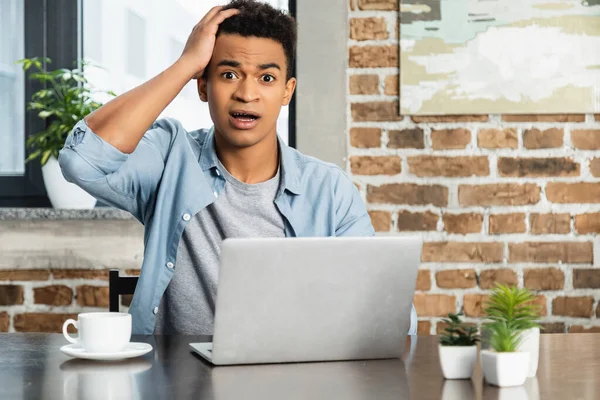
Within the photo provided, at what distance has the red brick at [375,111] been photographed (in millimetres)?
2490

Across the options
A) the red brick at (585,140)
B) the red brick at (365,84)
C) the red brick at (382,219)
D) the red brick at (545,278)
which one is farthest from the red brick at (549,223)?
the red brick at (365,84)

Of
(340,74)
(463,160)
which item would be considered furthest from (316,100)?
(463,160)

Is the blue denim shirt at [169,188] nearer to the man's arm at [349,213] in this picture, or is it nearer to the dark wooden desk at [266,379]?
the man's arm at [349,213]

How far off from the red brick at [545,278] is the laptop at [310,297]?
1.45m

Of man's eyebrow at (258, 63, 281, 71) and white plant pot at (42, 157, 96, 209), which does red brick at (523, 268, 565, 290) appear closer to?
man's eyebrow at (258, 63, 281, 71)

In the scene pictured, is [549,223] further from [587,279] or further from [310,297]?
[310,297]

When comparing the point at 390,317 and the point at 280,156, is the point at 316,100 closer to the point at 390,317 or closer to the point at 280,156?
the point at 280,156

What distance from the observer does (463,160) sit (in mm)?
2477

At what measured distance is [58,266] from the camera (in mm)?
2570

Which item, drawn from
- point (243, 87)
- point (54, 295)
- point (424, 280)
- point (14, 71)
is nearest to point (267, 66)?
point (243, 87)

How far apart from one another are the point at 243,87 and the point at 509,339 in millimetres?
875

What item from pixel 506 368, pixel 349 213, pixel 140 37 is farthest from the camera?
pixel 140 37

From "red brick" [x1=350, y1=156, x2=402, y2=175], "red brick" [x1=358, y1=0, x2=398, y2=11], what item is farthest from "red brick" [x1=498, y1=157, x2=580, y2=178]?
"red brick" [x1=358, y1=0, x2=398, y2=11]

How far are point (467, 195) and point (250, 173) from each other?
95 centimetres
